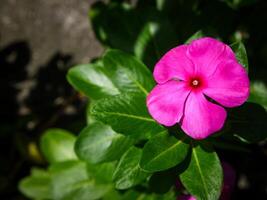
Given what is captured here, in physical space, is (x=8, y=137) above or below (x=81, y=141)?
below

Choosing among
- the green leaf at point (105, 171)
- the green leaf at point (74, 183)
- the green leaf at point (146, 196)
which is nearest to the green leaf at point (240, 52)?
the green leaf at point (146, 196)

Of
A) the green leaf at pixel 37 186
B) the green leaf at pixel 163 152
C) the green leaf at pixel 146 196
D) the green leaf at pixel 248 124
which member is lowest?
the green leaf at pixel 37 186

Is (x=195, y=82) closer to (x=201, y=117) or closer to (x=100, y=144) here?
(x=201, y=117)

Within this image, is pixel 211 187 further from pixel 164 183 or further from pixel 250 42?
pixel 250 42

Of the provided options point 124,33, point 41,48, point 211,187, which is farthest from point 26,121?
point 211,187

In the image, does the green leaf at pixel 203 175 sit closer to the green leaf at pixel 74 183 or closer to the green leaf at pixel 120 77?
the green leaf at pixel 120 77

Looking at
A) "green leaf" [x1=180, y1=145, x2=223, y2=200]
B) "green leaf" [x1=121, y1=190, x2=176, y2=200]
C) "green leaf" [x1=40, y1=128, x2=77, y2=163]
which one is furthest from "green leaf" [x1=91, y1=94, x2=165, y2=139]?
"green leaf" [x1=40, y1=128, x2=77, y2=163]
